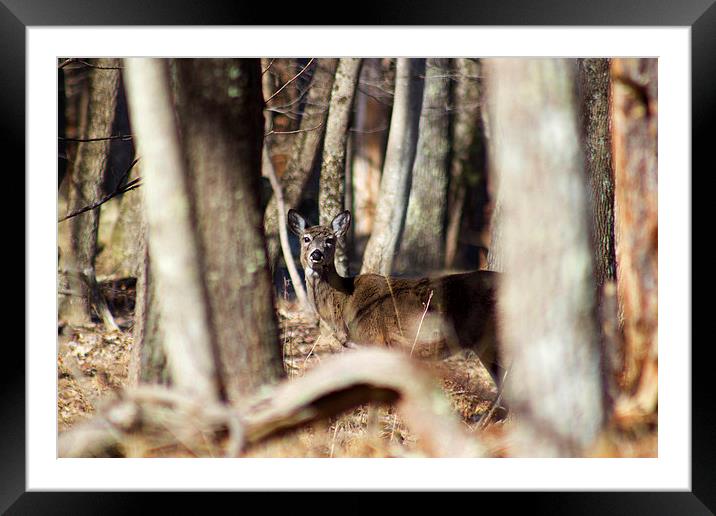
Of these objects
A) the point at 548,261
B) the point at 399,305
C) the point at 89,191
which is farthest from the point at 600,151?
the point at 89,191

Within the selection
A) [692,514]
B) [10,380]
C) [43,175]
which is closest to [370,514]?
[692,514]

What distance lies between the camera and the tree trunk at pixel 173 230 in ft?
14.2

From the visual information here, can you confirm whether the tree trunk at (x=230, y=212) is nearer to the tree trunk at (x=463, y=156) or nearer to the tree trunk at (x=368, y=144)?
the tree trunk at (x=368, y=144)

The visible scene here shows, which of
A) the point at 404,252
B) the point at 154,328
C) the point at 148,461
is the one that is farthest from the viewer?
the point at 404,252

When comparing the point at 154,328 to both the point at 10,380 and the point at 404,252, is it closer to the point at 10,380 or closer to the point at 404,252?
the point at 10,380

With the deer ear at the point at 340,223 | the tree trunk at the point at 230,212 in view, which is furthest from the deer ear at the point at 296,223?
the tree trunk at the point at 230,212

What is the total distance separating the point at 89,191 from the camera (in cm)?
705

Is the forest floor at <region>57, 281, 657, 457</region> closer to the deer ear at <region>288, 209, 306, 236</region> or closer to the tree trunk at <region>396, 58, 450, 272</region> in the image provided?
the deer ear at <region>288, 209, 306, 236</region>

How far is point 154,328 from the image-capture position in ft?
16.0

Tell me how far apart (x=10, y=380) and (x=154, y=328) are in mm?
1156

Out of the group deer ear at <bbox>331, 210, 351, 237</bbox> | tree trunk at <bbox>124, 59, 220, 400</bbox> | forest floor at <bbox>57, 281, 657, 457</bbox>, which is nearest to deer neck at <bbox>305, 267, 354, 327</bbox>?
forest floor at <bbox>57, 281, 657, 457</bbox>

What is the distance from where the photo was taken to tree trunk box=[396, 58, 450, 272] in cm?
888

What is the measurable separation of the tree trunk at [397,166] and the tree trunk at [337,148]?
1.90ft
